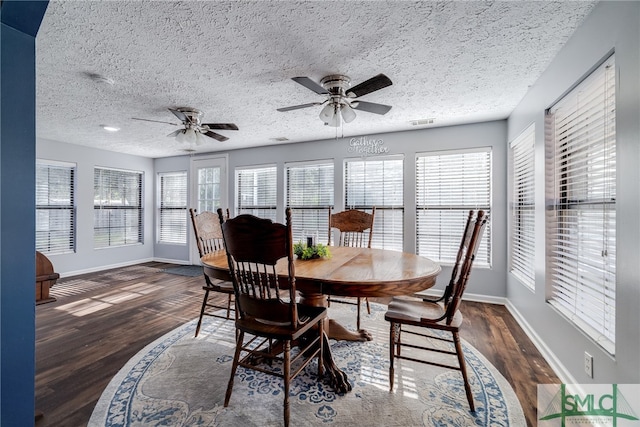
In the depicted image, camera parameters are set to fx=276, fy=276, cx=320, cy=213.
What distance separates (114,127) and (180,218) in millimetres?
2655

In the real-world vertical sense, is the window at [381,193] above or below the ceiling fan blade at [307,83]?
below

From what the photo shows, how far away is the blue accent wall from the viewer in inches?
42.8

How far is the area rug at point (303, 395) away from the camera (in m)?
1.61

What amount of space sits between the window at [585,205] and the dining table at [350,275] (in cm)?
94

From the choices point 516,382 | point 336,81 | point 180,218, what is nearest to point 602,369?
point 516,382

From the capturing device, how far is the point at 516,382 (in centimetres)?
197

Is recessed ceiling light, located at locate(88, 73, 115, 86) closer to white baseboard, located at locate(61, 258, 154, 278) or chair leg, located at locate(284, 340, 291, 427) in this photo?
chair leg, located at locate(284, 340, 291, 427)

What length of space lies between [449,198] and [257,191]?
347 cm

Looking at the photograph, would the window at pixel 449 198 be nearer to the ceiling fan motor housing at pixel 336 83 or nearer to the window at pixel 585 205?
the window at pixel 585 205

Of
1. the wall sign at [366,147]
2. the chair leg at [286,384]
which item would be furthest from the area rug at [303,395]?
the wall sign at [366,147]

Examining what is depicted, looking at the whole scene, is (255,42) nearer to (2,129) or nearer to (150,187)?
(2,129)

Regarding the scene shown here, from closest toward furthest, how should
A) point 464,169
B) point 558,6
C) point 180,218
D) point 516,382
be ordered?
point 558,6 → point 516,382 → point 464,169 → point 180,218

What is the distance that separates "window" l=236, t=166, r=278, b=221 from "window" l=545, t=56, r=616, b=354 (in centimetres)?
412

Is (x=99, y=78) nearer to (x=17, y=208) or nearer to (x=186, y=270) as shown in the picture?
(x=17, y=208)
